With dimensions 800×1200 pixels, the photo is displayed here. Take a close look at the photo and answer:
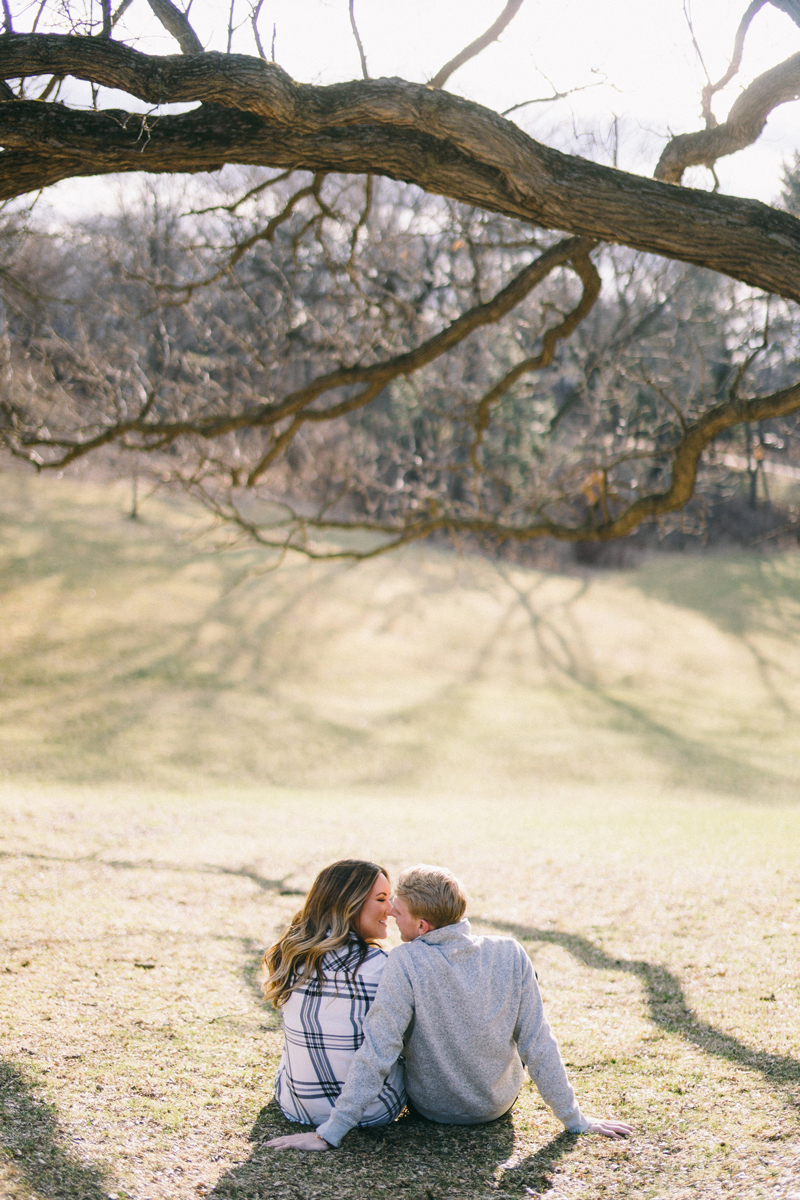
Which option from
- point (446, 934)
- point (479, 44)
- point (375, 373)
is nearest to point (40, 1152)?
point (446, 934)

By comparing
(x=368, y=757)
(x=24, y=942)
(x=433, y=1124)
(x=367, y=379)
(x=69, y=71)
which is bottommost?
(x=368, y=757)

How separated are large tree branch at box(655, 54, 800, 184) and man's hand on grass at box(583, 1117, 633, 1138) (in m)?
4.16

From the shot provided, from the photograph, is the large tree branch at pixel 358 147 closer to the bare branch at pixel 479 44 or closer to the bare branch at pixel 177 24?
the bare branch at pixel 177 24

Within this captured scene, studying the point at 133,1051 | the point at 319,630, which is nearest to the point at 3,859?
the point at 133,1051

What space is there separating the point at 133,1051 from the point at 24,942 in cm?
144

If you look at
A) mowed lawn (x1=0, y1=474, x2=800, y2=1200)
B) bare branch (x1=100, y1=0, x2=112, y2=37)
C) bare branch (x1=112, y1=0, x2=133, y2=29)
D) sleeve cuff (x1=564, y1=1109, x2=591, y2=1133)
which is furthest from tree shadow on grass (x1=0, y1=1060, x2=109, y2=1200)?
bare branch (x1=112, y1=0, x2=133, y2=29)

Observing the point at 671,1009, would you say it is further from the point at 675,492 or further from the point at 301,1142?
the point at 675,492

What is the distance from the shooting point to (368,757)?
39.6 feet

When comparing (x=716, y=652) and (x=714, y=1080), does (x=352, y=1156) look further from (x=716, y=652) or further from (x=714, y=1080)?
(x=716, y=652)

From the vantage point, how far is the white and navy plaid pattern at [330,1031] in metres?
2.73

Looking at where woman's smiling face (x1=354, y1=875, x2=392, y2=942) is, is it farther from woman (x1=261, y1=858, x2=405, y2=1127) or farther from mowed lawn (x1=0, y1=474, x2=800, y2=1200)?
mowed lawn (x1=0, y1=474, x2=800, y2=1200)

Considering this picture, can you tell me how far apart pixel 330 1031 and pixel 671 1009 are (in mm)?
1951

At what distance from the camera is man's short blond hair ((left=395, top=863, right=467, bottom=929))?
8.79ft

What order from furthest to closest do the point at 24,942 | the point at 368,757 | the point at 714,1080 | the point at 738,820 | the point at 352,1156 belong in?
the point at 368,757 < the point at 738,820 < the point at 24,942 < the point at 714,1080 < the point at 352,1156
